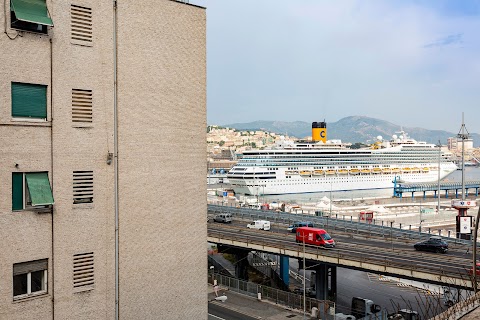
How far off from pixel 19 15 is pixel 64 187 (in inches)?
149

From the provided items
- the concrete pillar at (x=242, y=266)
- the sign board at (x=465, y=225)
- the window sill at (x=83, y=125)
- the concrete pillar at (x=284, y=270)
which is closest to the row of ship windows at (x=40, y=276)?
the window sill at (x=83, y=125)

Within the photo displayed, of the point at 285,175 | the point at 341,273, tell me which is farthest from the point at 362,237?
the point at 285,175

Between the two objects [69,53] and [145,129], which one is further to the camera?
[145,129]

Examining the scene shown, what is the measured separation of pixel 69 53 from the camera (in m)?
10.8

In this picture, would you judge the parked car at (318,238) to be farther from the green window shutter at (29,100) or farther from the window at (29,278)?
the green window shutter at (29,100)

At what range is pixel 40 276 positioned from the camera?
10.4m

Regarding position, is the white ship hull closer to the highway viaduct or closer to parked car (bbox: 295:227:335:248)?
the highway viaduct

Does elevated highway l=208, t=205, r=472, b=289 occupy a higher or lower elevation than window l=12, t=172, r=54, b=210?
lower

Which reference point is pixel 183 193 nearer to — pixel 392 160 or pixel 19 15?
pixel 19 15

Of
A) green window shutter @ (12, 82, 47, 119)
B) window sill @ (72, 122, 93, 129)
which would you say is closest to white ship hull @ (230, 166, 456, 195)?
window sill @ (72, 122, 93, 129)

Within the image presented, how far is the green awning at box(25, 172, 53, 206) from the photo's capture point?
10047 millimetres

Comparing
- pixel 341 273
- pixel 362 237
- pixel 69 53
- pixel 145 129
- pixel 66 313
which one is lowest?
pixel 341 273

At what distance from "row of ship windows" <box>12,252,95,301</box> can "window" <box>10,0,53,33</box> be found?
5081 millimetres

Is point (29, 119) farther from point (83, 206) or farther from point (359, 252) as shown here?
point (359, 252)
